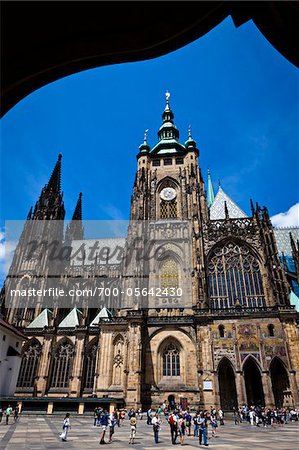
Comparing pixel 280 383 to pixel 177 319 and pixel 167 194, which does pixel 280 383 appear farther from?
pixel 167 194

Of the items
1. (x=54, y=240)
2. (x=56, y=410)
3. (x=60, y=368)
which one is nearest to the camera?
(x=56, y=410)

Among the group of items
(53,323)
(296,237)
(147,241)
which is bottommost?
(53,323)

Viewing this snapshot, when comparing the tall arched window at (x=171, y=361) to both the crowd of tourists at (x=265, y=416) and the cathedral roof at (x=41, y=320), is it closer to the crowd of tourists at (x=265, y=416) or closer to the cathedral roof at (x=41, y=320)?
the crowd of tourists at (x=265, y=416)

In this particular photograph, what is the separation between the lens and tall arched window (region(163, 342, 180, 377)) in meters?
28.0

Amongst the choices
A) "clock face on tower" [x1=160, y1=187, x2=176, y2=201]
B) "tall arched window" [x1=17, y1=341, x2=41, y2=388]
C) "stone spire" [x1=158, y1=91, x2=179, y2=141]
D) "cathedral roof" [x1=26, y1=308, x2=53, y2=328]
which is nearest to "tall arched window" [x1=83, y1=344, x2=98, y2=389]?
"tall arched window" [x1=17, y1=341, x2=41, y2=388]

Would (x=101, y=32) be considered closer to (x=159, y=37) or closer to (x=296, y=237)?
(x=159, y=37)

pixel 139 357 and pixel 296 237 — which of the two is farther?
pixel 296 237

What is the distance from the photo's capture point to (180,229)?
3531 cm

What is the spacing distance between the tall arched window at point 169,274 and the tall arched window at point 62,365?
13.8 metres

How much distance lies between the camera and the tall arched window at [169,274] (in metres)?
32.8

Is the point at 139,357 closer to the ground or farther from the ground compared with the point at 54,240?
closer to the ground

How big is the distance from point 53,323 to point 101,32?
1542 inches

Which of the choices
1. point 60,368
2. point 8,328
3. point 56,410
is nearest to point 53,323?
point 60,368

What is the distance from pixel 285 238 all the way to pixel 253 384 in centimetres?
2410
